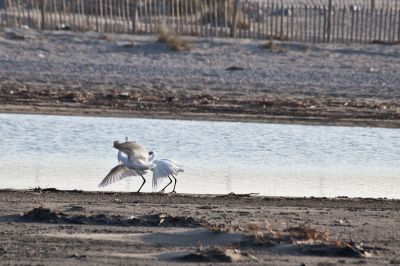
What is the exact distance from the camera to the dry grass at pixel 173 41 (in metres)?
27.5

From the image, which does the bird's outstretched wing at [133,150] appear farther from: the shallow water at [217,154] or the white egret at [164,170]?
the shallow water at [217,154]

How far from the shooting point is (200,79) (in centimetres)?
2442

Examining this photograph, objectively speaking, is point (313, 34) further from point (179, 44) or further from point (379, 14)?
point (179, 44)

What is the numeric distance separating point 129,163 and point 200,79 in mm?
11235

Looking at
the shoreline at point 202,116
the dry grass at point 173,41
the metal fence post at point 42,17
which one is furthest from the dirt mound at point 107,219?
the metal fence post at point 42,17

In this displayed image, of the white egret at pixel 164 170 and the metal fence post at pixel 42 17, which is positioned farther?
the metal fence post at pixel 42 17

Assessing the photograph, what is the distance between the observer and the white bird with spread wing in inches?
521

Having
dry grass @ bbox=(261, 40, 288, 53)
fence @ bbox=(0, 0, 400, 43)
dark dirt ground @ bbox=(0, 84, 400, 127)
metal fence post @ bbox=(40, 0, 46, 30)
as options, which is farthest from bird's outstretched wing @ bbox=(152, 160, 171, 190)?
metal fence post @ bbox=(40, 0, 46, 30)

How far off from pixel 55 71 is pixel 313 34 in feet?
27.6

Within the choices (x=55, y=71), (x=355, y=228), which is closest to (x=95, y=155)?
(x=355, y=228)

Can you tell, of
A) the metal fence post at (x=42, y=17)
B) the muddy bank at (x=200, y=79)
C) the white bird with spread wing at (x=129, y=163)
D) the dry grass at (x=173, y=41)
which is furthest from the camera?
the metal fence post at (x=42, y=17)

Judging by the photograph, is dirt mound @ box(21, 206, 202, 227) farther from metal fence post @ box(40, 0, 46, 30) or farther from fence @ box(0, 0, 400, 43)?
metal fence post @ box(40, 0, 46, 30)

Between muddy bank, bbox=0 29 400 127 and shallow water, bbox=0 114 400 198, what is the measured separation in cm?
116

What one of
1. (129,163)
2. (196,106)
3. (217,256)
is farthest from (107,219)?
(196,106)
